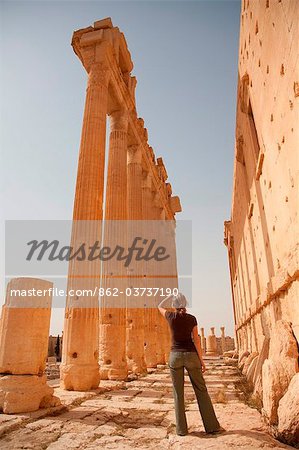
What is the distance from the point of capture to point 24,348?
645 centimetres

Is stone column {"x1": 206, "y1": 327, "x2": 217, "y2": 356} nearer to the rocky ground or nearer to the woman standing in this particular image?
the rocky ground

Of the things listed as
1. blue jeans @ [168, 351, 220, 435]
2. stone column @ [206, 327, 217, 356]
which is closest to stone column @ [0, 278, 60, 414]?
blue jeans @ [168, 351, 220, 435]

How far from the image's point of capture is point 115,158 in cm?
1491

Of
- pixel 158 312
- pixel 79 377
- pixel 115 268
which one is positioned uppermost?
pixel 115 268

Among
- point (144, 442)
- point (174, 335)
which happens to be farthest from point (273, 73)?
point (144, 442)

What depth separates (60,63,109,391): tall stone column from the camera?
30.4 ft

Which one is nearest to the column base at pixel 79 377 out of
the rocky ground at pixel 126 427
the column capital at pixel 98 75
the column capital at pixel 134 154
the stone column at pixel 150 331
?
the rocky ground at pixel 126 427

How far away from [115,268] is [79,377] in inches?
189

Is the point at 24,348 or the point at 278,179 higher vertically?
the point at 278,179

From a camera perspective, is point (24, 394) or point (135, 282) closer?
point (24, 394)

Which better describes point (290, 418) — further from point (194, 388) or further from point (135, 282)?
point (135, 282)

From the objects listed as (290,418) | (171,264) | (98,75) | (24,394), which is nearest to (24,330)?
(24,394)

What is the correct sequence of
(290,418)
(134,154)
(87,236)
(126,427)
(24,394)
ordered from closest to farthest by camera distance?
(290,418), (126,427), (24,394), (87,236), (134,154)

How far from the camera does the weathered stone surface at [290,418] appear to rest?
3789 mm
